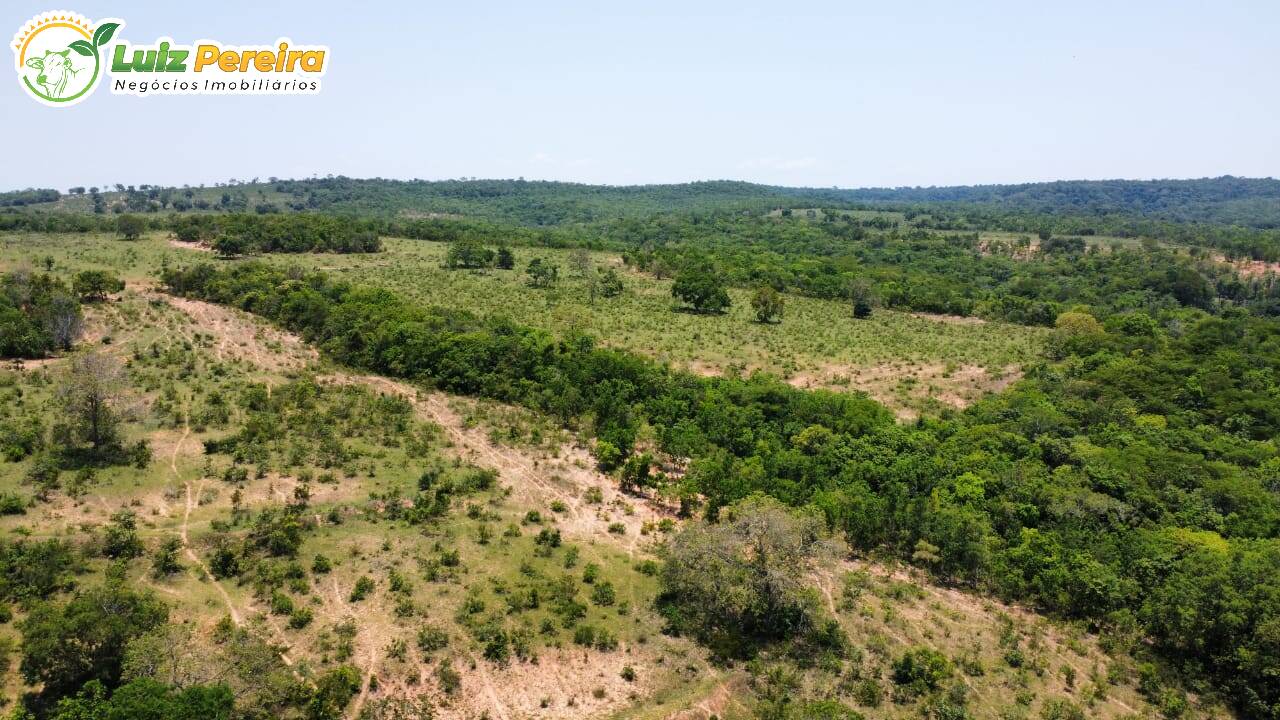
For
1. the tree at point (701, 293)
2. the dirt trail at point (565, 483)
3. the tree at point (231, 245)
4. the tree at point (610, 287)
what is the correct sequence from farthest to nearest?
the tree at point (231, 245) < the tree at point (610, 287) < the tree at point (701, 293) < the dirt trail at point (565, 483)

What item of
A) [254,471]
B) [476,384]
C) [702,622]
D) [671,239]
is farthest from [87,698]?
[671,239]

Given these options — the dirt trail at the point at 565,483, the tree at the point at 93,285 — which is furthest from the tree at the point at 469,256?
the dirt trail at the point at 565,483

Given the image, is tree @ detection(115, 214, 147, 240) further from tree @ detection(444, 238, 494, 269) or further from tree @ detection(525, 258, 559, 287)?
tree @ detection(525, 258, 559, 287)

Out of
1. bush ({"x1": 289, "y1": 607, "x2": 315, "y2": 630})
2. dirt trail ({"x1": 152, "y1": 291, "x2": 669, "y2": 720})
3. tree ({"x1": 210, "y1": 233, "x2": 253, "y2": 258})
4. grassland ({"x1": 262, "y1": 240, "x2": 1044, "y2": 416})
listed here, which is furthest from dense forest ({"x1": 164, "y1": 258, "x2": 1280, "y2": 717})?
tree ({"x1": 210, "y1": 233, "x2": 253, "y2": 258})

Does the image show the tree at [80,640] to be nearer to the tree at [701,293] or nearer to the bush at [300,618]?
the bush at [300,618]

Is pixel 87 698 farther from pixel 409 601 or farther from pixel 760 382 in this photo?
pixel 760 382

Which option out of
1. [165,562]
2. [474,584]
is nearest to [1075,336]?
[474,584]
